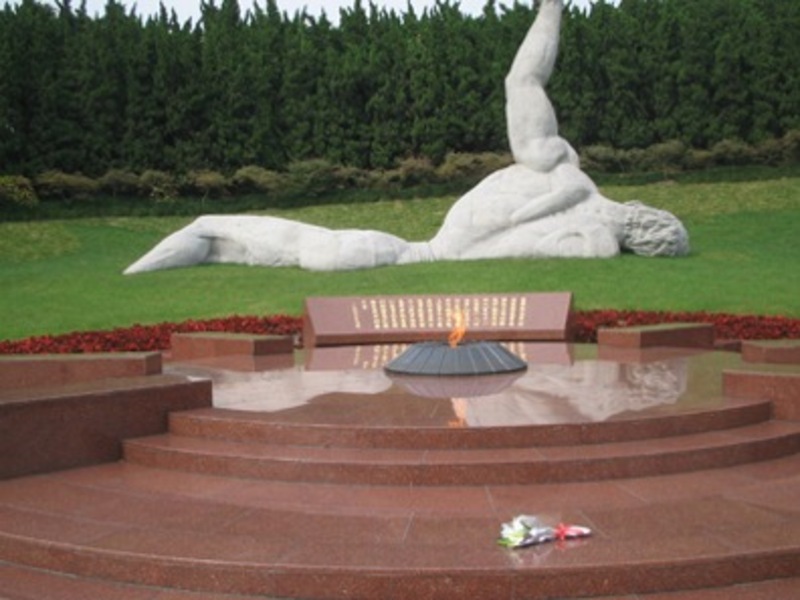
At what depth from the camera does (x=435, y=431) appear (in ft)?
18.3

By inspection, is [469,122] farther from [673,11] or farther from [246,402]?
[246,402]

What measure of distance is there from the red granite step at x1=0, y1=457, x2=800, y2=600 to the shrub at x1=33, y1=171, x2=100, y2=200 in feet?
74.1

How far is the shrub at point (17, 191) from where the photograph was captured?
25.8 metres

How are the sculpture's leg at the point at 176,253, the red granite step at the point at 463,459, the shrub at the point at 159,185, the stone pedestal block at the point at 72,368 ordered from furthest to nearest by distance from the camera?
the shrub at the point at 159,185 < the sculpture's leg at the point at 176,253 < the stone pedestal block at the point at 72,368 < the red granite step at the point at 463,459

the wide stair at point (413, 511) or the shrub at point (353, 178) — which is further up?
the shrub at point (353, 178)

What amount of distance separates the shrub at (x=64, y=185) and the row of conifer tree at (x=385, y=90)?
3.05ft

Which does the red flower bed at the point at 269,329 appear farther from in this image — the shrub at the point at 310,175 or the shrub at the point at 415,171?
the shrub at the point at 415,171

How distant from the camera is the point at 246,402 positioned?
6.79m

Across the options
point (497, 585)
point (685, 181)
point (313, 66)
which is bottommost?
point (497, 585)

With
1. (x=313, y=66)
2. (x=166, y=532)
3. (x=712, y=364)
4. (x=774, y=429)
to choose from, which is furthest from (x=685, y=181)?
(x=166, y=532)

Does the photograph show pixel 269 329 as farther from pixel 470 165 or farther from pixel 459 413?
pixel 470 165

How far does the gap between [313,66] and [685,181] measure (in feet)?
34.8

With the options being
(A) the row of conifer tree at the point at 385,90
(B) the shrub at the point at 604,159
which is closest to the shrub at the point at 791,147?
(A) the row of conifer tree at the point at 385,90

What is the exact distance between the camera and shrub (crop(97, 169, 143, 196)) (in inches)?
1065
